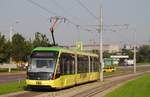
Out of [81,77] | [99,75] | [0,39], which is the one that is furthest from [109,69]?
[81,77]

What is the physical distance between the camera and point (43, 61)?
31156 millimetres

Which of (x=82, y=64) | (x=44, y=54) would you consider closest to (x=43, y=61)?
(x=44, y=54)

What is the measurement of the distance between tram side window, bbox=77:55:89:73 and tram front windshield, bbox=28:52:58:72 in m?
7.37

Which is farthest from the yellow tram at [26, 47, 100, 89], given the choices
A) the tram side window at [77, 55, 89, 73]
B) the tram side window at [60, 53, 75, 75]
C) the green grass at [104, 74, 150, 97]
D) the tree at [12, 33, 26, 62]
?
the tree at [12, 33, 26, 62]

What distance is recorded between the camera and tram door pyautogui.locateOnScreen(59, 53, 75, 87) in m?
32.2

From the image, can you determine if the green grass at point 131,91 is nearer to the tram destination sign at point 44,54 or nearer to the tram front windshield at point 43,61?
the tram front windshield at point 43,61

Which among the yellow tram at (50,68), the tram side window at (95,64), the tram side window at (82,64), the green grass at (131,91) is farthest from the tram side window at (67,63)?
the tram side window at (95,64)

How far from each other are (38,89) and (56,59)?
3106 millimetres

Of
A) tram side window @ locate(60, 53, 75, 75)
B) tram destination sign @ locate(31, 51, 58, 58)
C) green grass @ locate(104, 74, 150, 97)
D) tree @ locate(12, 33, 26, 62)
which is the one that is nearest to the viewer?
green grass @ locate(104, 74, 150, 97)

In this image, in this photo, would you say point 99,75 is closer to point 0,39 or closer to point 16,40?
point 0,39

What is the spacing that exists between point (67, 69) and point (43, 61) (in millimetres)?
3203

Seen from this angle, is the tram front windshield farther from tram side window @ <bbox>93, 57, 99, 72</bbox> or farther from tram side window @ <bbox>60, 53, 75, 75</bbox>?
tram side window @ <bbox>93, 57, 99, 72</bbox>

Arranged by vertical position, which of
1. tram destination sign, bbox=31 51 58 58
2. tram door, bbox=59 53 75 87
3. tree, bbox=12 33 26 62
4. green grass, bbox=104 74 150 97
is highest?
tree, bbox=12 33 26 62

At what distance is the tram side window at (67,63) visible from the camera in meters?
32.2
